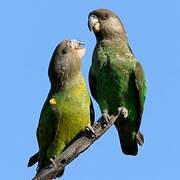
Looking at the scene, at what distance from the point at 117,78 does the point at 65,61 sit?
1070mm

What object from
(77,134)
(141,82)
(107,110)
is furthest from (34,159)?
(141,82)

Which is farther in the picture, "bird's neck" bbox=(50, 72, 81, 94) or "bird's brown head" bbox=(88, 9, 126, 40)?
"bird's brown head" bbox=(88, 9, 126, 40)

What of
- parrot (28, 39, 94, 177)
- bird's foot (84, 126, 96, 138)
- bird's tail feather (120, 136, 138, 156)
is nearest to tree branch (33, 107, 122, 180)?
bird's foot (84, 126, 96, 138)

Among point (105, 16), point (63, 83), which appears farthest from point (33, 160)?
point (105, 16)

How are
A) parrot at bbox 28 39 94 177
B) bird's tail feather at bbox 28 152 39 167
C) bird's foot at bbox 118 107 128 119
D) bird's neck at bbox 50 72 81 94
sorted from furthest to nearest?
bird's foot at bbox 118 107 128 119 < bird's neck at bbox 50 72 81 94 < parrot at bbox 28 39 94 177 < bird's tail feather at bbox 28 152 39 167

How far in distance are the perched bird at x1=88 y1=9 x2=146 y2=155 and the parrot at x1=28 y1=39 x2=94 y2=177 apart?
2.27ft

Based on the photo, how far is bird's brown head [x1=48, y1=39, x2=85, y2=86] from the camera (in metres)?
10.4

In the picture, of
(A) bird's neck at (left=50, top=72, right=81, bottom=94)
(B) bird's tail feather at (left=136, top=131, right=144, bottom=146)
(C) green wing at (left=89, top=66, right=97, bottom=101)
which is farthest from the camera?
(B) bird's tail feather at (left=136, top=131, right=144, bottom=146)

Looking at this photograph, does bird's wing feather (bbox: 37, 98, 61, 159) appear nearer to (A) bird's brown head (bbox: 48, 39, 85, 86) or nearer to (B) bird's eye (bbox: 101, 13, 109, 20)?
(A) bird's brown head (bbox: 48, 39, 85, 86)

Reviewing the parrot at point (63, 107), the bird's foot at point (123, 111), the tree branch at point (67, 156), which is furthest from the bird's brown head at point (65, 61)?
the tree branch at point (67, 156)

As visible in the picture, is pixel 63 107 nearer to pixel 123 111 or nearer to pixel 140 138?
pixel 123 111

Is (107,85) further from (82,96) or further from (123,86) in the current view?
(82,96)

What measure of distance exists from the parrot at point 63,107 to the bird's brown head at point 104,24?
1080mm

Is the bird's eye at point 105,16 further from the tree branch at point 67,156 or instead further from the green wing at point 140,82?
the tree branch at point 67,156
